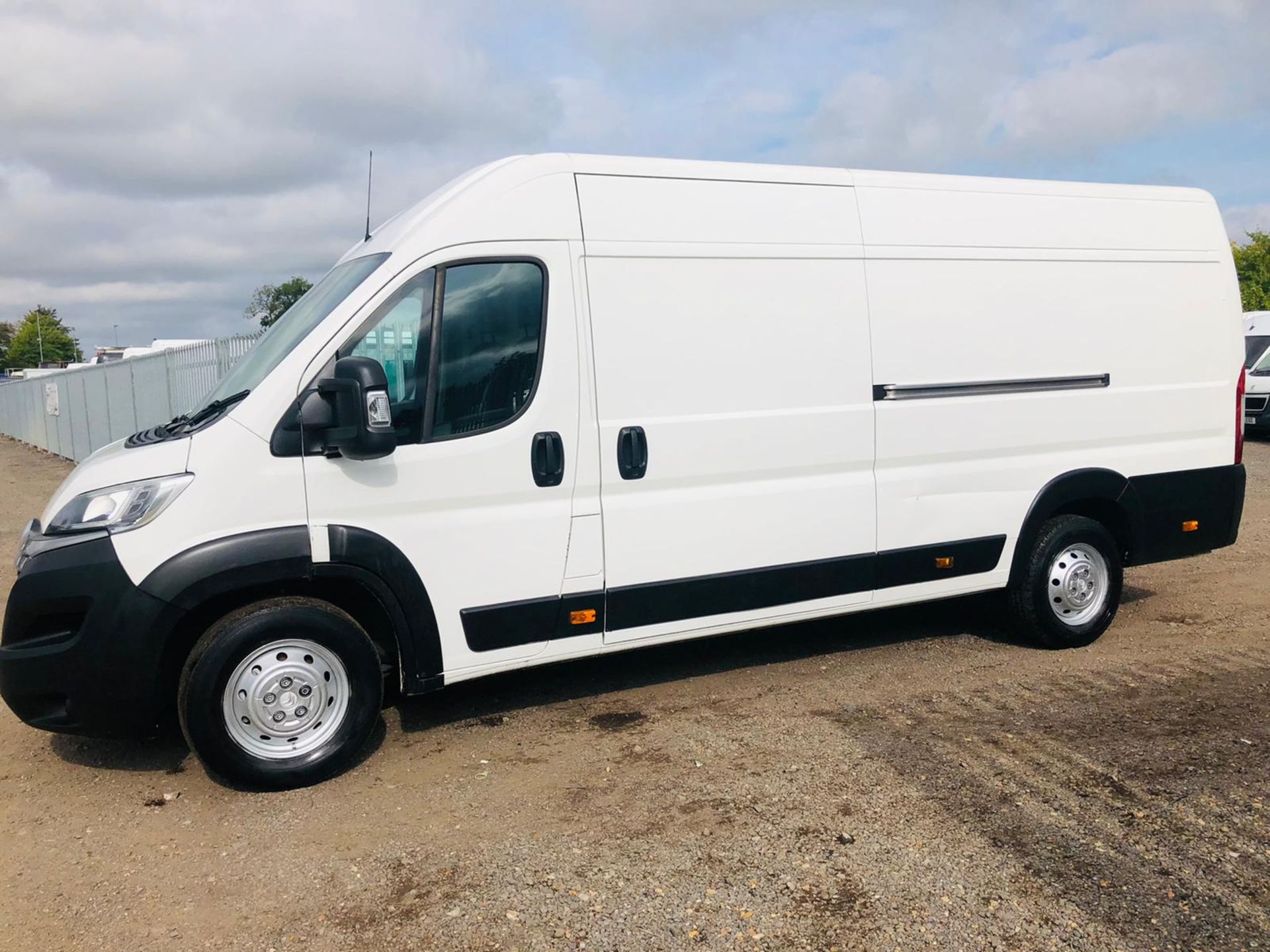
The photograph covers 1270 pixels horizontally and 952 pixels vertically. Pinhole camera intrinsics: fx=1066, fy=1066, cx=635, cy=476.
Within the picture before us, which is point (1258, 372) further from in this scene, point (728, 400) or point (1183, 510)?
point (728, 400)

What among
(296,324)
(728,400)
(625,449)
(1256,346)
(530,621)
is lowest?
(530,621)

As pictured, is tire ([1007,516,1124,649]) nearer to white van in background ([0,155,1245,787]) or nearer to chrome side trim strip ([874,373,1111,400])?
white van in background ([0,155,1245,787])

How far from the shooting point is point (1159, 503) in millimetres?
6367

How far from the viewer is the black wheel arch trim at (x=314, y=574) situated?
4152 millimetres

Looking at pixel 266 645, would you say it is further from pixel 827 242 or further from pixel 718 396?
pixel 827 242

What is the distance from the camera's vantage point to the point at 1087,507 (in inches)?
250

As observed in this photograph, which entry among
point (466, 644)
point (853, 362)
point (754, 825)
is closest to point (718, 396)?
point (853, 362)

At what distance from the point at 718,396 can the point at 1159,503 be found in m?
3.08

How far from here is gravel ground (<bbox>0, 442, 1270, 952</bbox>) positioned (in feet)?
11.0

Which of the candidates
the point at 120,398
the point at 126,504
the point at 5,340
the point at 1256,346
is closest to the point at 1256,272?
the point at 1256,346

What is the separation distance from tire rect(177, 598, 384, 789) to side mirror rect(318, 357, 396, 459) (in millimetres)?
697

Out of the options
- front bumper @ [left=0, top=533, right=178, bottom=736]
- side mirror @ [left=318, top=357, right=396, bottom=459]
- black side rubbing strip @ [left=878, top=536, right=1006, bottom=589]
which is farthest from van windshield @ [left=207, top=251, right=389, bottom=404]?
black side rubbing strip @ [left=878, top=536, right=1006, bottom=589]

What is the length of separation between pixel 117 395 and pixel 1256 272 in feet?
124

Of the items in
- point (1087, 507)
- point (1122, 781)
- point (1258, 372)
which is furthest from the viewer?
point (1258, 372)
